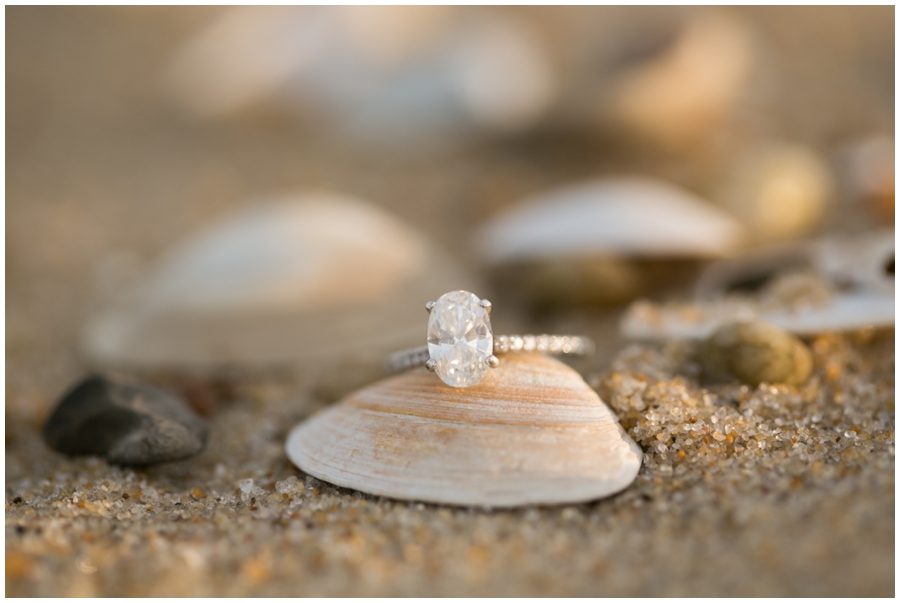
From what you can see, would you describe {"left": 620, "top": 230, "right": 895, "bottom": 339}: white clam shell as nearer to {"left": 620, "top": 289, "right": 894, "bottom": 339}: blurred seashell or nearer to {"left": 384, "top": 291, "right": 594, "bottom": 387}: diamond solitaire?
{"left": 620, "top": 289, "right": 894, "bottom": 339}: blurred seashell

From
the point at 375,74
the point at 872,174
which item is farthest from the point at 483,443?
the point at 375,74

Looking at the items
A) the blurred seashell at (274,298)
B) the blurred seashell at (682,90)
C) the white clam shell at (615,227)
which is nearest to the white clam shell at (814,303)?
the white clam shell at (615,227)

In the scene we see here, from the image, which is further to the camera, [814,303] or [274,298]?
[274,298]

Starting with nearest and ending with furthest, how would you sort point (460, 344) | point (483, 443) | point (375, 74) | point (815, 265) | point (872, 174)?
1. point (483, 443)
2. point (460, 344)
3. point (815, 265)
4. point (872, 174)
5. point (375, 74)

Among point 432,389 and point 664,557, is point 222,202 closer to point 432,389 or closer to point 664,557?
point 432,389

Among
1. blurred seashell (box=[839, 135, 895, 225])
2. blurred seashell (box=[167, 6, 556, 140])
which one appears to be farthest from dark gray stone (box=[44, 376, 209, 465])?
blurred seashell (box=[839, 135, 895, 225])

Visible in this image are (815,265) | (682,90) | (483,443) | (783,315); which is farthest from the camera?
(682,90)

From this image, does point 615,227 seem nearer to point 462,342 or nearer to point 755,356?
point 755,356

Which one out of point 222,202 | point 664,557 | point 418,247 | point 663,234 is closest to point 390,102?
point 222,202

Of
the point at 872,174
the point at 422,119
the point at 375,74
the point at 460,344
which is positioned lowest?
the point at 460,344
